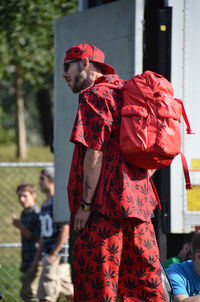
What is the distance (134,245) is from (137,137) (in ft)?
2.09

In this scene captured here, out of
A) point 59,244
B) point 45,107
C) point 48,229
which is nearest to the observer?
point 59,244

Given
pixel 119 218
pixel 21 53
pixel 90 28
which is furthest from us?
pixel 21 53

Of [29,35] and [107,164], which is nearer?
[107,164]

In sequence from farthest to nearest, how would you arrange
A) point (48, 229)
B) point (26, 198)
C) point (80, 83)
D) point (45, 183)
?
1. point (26, 198)
2. point (45, 183)
3. point (48, 229)
4. point (80, 83)

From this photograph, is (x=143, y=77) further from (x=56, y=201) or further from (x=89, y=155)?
(x=56, y=201)

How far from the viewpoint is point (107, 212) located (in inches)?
132

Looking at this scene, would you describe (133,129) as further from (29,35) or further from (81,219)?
(29,35)

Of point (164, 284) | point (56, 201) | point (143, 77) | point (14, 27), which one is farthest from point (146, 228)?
point (14, 27)

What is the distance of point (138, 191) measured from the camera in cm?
348

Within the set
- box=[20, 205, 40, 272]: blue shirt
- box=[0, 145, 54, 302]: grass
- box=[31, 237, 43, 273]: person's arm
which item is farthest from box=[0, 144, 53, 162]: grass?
box=[31, 237, 43, 273]: person's arm

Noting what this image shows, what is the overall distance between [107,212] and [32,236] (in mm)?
4235

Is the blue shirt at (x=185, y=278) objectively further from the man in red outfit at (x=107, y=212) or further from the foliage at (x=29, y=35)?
the foliage at (x=29, y=35)

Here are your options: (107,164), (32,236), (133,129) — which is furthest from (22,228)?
(133,129)

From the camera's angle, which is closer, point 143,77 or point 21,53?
point 143,77
